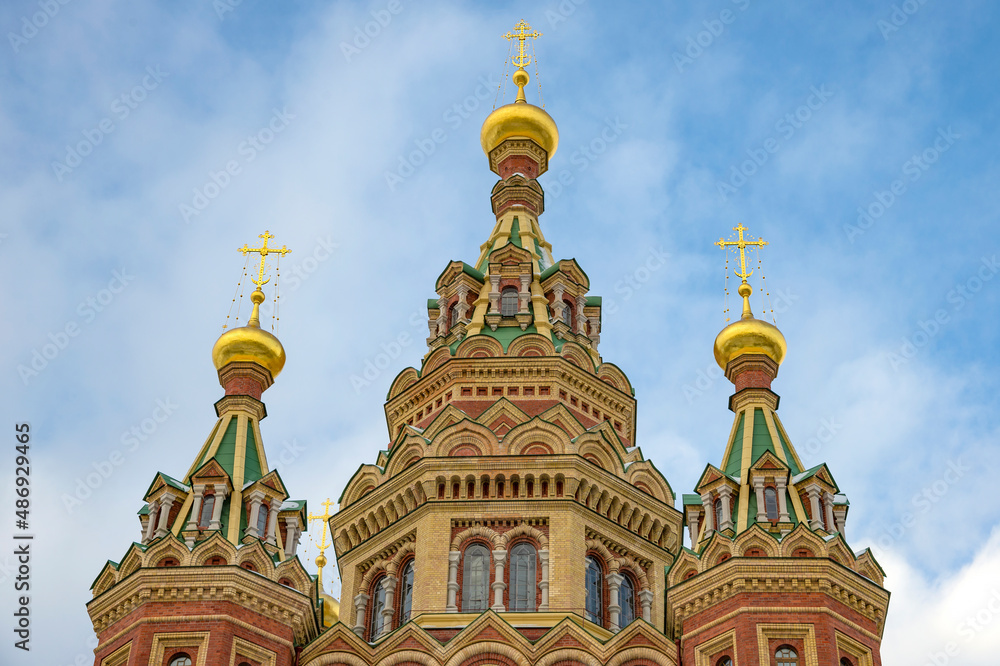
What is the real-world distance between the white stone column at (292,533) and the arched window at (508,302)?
9184 mm

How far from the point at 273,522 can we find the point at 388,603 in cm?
314

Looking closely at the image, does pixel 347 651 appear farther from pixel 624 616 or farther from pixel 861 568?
pixel 861 568

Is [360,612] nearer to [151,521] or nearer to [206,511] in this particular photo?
[206,511]

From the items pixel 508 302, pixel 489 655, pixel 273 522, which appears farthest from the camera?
pixel 508 302

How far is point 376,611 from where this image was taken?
36.8 metres

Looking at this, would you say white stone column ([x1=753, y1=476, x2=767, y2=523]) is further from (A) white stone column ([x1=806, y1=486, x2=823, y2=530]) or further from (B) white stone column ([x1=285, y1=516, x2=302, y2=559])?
(B) white stone column ([x1=285, y1=516, x2=302, y2=559])

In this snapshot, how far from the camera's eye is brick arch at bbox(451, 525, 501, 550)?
35.9m

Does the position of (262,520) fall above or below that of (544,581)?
above

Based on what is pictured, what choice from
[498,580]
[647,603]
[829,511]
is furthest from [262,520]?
[829,511]

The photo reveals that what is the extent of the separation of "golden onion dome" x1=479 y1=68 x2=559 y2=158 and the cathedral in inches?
225

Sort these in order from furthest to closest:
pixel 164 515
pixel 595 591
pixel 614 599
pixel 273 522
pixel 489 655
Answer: pixel 595 591 < pixel 614 599 < pixel 273 522 < pixel 164 515 < pixel 489 655

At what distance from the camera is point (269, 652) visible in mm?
32031

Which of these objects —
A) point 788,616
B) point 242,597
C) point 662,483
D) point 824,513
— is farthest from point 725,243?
point 242,597


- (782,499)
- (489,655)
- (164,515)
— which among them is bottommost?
(489,655)
